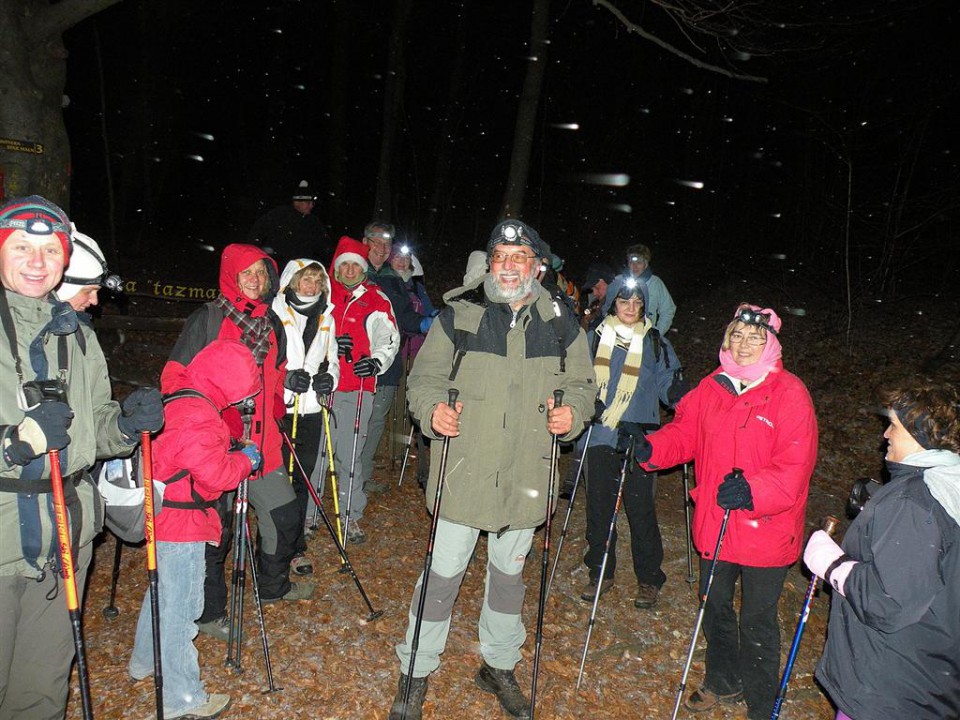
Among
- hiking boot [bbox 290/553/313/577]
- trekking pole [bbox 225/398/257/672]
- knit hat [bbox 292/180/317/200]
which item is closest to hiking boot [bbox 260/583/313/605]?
hiking boot [bbox 290/553/313/577]

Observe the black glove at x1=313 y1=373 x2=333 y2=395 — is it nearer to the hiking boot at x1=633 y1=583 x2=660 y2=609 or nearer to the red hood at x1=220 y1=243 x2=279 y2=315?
the red hood at x1=220 y1=243 x2=279 y2=315

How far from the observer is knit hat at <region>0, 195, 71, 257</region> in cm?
268

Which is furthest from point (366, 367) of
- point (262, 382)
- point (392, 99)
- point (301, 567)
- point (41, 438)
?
point (392, 99)

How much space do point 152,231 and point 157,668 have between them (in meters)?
22.1

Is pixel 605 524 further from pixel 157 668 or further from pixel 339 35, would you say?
pixel 339 35

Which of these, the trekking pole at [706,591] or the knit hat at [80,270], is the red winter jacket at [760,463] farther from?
the knit hat at [80,270]

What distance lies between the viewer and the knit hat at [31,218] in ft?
8.80

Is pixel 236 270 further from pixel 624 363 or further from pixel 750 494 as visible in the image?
pixel 750 494

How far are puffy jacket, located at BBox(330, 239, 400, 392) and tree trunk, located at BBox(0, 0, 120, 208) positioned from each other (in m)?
3.07

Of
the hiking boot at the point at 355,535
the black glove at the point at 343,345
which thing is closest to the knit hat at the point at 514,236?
the black glove at the point at 343,345

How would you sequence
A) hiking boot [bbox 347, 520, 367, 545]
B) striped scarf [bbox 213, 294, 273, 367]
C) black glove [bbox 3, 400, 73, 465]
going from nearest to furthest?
1. black glove [bbox 3, 400, 73, 465]
2. striped scarf [bbox 213, 294, 273, 367]
3. hiking boot [bbox 347, 520, 367, 545]

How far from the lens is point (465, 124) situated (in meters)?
26.1

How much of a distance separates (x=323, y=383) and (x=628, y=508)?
111 inches

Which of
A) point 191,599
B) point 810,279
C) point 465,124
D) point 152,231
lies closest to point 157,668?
point 191,599
